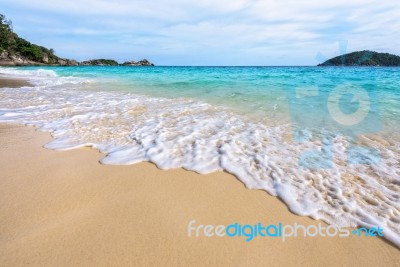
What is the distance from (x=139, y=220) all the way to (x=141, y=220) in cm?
2

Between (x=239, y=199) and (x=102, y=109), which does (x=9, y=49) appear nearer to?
(x=102, y=109)

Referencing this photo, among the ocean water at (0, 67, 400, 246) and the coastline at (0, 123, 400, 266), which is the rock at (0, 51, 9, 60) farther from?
the coastline at (0, 123, 400, 266)

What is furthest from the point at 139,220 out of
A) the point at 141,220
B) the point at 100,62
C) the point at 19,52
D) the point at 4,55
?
the point at 100,62

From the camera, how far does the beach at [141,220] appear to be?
176 centimetres

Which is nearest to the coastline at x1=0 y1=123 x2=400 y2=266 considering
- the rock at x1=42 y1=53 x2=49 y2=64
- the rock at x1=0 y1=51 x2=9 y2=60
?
the rock at x1=0 y1=51 x2=9 y2=60

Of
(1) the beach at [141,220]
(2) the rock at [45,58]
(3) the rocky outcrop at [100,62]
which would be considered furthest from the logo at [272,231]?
(3) the rocky outcrop at [100,62]

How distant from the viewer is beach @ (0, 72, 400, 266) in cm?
176

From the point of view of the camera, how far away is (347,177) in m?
2.90

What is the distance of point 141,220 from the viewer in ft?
6.97

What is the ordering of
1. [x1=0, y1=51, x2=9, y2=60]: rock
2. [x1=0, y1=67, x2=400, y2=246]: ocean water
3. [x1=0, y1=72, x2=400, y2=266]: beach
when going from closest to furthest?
[x1=0, y1=72, x2=400, y2=266]: beach
[x1=0, y1=67, x2=400, y2=246]: ocean water
[x1=0, y1=51, x2=9, y2=60]: rock

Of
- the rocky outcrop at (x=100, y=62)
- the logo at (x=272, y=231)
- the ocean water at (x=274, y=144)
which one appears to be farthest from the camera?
the rocky outcrop at (x=100, y=62)

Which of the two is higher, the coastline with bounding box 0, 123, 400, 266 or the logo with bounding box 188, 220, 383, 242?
the coastline with bounding box 0, 123, 400, 266

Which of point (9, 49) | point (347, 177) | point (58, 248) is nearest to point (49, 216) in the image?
point (58, 248)

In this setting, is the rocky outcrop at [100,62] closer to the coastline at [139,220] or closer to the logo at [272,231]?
the coastline at [139,220]
